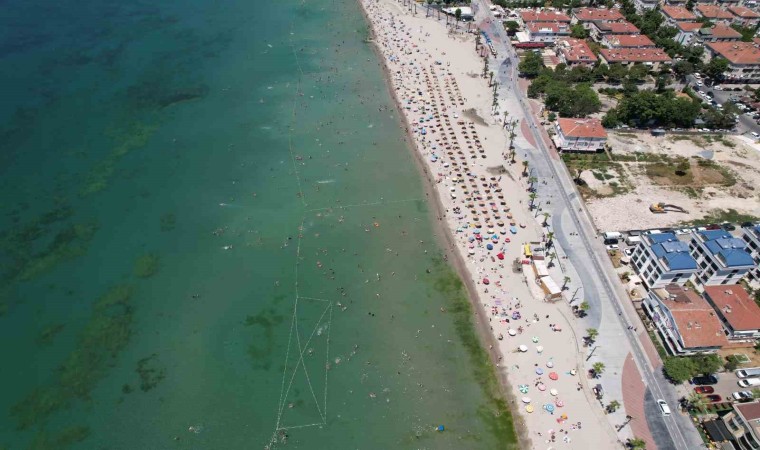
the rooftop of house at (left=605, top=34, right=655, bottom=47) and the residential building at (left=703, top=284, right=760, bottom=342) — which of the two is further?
the rooftop of house at (left=605, top=34, right=655, bottom=47)

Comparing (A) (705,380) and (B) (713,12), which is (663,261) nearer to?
(A) (705,380)

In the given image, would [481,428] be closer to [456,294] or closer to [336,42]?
[456,294]

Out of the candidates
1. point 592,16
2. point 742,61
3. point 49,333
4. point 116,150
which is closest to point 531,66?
point 592,16

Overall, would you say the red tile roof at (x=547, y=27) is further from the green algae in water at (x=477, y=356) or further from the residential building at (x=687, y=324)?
the residential building at (x=687, y=324)

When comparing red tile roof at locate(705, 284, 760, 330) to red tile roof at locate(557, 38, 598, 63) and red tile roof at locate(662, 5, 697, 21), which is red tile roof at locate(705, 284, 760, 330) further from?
red tile roof at locate(662, 5, 697, 21)

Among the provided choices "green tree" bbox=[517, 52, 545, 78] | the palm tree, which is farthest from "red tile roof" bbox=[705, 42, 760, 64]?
the palm tree

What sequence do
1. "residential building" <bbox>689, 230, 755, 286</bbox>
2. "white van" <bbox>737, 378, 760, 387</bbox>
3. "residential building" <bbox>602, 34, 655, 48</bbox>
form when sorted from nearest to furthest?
"white van" <bbox>737, 378, 760, 387</bbox> → "residential building" <bbox>689, 230, 755, 286</bbox> → "residential building" <bbox>602, 34, 655, 48</bbox>

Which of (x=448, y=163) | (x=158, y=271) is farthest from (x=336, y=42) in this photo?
(x=158, y=271)
